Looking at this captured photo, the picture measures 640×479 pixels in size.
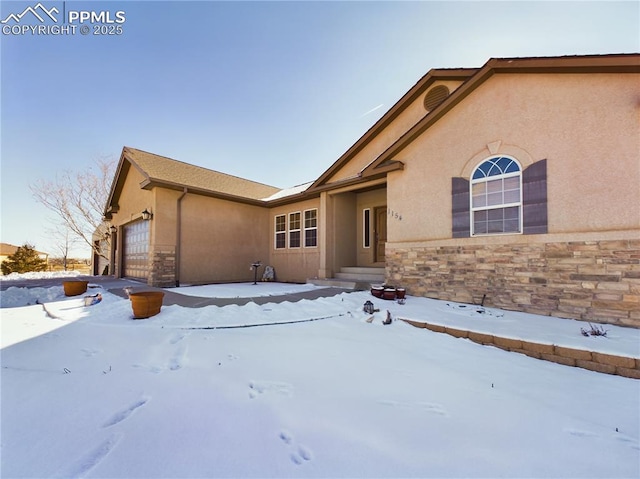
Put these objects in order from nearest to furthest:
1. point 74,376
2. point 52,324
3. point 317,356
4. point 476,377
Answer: point 74,376 → point 476,377 → point 317,356 → point 52,324

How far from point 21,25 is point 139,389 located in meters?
8.57

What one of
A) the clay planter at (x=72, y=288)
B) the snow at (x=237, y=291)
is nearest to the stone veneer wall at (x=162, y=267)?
the snow at (x=237, y=291)

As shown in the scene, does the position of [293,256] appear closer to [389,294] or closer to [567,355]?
[389,294]

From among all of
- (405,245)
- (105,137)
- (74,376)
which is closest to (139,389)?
(74,376)

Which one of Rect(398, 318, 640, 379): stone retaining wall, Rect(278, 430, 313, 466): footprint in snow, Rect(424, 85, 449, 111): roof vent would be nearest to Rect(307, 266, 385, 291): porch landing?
Rect(398, 318, 640, 379): stone retaining wall

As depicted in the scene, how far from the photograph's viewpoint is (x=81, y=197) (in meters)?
18.3

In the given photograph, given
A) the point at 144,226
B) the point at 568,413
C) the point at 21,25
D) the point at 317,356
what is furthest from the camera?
the point at 144,226

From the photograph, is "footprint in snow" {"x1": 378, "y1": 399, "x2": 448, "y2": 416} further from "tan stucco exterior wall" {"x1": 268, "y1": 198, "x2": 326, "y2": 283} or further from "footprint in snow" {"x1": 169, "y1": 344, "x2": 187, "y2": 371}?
"tan stucco exterior wall" {"x1": 268, "y1": 198, "x2": 326, "y2": 283}

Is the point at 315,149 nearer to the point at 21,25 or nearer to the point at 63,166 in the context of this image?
the point at 21,25

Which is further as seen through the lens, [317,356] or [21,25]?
[21,25]

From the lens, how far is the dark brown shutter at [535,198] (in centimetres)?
512

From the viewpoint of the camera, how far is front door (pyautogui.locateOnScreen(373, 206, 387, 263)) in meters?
9.74

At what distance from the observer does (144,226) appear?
10.9 meters

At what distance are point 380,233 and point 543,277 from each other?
5231 mm
